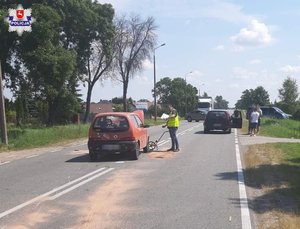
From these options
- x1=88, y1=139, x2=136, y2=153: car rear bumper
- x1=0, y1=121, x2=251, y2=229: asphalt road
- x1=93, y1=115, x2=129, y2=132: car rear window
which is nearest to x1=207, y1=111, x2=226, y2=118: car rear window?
x1=0, y1=121, x2=251, y2=229: asphalt road

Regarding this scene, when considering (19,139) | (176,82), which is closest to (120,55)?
(19,139)

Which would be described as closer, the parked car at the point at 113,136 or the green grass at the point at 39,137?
the parked car at the point at 113,136

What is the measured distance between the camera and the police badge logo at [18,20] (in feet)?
98.0

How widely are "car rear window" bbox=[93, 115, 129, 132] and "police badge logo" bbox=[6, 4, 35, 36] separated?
1525cm

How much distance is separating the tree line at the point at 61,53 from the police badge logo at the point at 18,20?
39 centimetres

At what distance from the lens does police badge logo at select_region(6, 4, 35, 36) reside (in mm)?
29873

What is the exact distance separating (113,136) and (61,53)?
1857 cm

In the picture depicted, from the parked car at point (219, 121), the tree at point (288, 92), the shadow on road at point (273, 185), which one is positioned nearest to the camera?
the shadow on road at point (273, 185)

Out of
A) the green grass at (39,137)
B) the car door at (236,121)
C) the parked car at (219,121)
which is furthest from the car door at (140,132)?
the car door at (236,121)

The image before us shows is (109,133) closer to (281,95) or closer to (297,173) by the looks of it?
(297,173)

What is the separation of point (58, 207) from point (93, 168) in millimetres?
5633

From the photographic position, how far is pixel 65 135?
29.0 metres

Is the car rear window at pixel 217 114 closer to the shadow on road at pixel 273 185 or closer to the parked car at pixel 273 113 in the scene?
the shadow on road at pixel 273 185

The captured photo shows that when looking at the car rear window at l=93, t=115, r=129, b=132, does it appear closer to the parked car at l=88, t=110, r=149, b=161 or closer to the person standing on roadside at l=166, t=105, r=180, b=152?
the parked car at l=88, t=110, r=149, b=161
